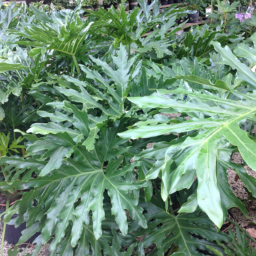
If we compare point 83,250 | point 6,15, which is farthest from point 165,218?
point 6,15

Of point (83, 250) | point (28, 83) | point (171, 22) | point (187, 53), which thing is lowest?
point (83, 250)

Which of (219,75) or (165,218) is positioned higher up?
(219,75)

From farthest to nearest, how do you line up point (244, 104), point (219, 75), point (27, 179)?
point (219, 75) → point (27, 179) → point (244, 104)

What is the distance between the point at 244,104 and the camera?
0.61 meters

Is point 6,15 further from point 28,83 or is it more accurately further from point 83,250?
point 83,250

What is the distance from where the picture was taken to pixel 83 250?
0.85 meters

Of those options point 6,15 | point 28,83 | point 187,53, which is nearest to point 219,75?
point 187,53

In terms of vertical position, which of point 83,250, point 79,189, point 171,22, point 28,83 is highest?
point 171,22

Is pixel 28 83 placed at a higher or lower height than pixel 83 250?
higher

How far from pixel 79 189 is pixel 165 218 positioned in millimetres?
410

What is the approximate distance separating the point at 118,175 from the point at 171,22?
0.96m

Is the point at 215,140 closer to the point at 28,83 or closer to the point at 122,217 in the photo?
the point at 122,217

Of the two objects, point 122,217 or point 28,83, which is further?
point 28,83

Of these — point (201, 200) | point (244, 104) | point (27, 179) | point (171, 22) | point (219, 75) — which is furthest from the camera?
point (171, 22)
